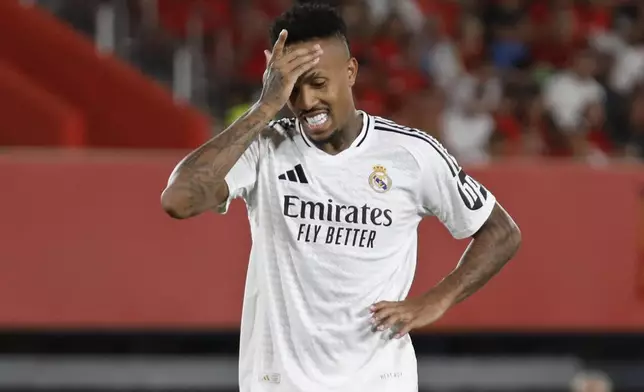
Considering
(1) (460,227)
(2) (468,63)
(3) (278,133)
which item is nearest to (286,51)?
(3) (278,133)

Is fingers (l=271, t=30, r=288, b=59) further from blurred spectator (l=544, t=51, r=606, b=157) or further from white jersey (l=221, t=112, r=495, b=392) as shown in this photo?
blurred spectator (l=544, t=51, r=606, b=157)

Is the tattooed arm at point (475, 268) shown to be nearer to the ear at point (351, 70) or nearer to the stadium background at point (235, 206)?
the ear at point (351, 70)

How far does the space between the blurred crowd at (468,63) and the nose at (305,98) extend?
5734mm

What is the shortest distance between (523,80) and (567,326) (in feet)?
12.5

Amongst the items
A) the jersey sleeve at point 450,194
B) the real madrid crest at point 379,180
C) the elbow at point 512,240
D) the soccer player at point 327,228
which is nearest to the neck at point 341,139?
the soccer player at point 327,228

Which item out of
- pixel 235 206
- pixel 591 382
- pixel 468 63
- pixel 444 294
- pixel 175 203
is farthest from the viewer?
pixel 468 63

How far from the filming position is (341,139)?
3395 mm

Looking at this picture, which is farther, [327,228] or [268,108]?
[327,228]

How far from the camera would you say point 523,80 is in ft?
35.1

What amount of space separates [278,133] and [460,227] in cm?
64

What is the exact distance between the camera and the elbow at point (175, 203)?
10.2 ft

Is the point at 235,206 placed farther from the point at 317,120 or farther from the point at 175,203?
the point at 175,203

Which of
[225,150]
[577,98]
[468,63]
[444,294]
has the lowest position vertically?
[444,294]

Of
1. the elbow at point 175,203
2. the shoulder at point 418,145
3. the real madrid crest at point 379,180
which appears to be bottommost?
the elbow at point 175,203
